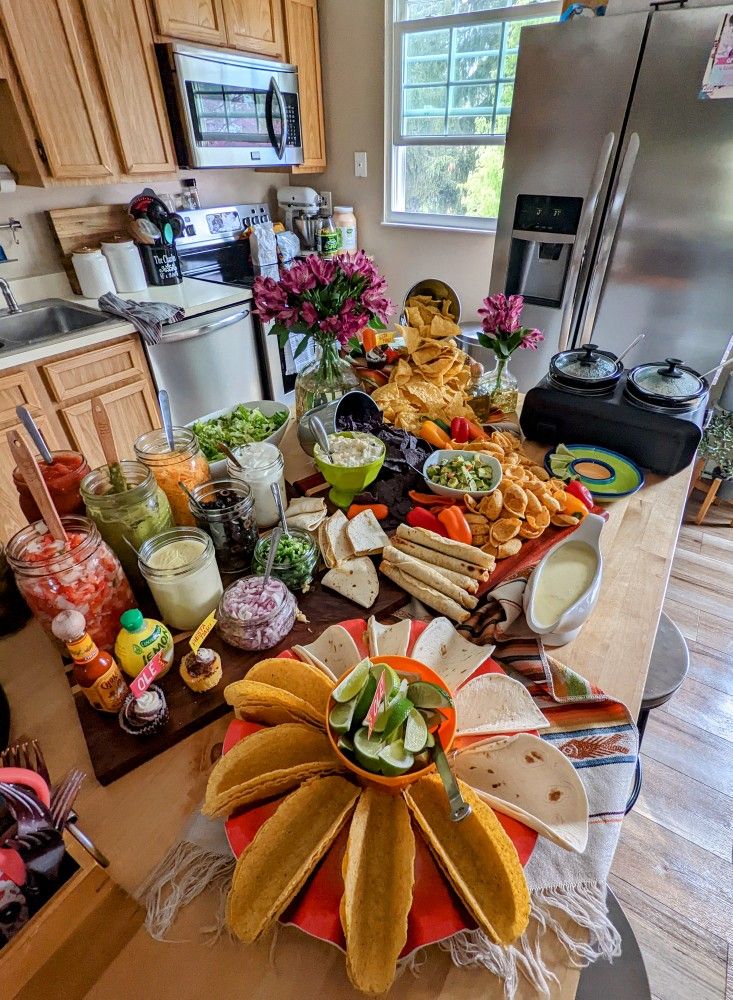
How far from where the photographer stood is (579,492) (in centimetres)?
110

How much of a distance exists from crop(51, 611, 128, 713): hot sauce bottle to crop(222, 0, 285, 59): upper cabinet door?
3114 millimetres

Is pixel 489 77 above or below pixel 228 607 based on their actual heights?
above

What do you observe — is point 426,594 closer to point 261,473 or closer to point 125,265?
point 261,473

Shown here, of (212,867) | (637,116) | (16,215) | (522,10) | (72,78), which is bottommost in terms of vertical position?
(212,867)

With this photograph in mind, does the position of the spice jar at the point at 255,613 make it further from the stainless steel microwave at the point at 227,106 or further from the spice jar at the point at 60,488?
the stainless steel microwave at the point at 227,106

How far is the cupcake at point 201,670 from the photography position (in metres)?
0.73

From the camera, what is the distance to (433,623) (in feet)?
2.59

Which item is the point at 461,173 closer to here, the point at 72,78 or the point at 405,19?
the point at 405,19

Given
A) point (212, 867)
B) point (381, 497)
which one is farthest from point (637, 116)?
point (212, 867)

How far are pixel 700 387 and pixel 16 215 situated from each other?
9.49 ft

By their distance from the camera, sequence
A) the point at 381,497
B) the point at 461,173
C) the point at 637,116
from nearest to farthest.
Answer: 1. the point at 381,497
2. the point at 637,116
3. the point at 461,173

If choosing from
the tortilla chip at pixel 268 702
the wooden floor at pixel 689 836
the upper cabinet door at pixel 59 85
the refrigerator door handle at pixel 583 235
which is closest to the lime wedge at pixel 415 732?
the tortilla chip at pixel 268 702

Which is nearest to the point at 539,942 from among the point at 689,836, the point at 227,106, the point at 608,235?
the point at 689,836

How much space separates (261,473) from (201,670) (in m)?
0.38
